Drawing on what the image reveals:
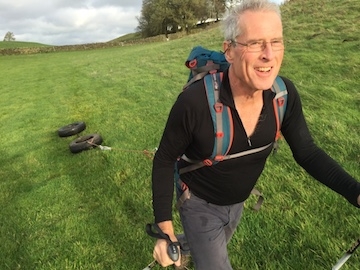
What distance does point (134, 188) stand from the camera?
7.32m

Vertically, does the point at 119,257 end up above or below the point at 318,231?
below

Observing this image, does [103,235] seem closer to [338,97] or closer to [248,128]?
[248,128]

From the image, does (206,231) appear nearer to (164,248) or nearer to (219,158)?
(164,248)

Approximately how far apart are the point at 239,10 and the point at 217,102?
77 cm

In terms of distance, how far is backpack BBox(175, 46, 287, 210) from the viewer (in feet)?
9.72

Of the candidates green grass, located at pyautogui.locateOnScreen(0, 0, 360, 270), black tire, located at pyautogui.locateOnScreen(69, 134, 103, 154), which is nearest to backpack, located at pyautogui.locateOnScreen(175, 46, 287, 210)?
green grass, located at pyautogui.locateOnScreen(0, 0, 360, 270)

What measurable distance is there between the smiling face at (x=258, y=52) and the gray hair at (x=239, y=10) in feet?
0.12

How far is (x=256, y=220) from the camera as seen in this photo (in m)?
5.38

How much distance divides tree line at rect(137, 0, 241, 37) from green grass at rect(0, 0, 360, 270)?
87.8 m

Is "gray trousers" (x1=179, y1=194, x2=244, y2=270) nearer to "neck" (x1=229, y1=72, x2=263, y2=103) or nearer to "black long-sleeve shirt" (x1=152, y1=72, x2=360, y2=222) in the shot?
"black long-sleeve shirt" (x1=152, y1=72, x2=360, y2=222)

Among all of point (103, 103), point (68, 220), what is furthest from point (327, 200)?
point (103, 103)

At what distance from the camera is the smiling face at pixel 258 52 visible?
112 inches

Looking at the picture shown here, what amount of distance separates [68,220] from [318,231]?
429cm

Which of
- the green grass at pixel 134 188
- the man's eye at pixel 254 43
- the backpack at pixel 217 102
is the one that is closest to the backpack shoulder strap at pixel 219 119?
the backpack at pixel 217 102
